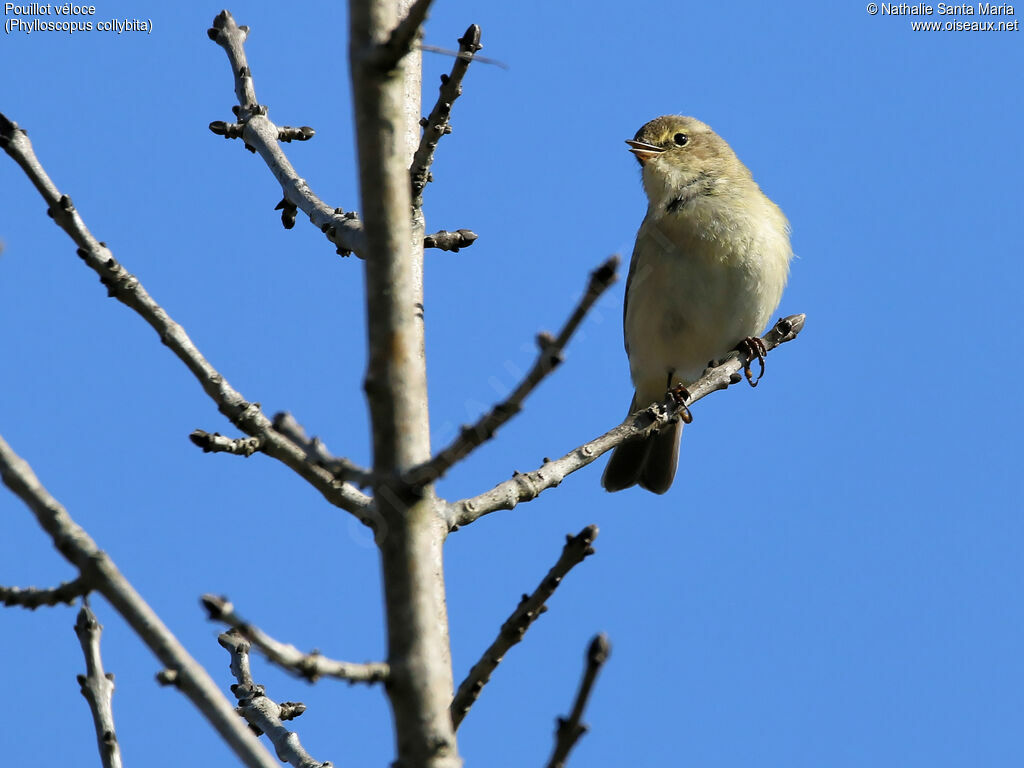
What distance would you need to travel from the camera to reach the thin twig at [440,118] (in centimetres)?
381

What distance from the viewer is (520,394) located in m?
1.74

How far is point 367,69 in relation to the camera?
191 centimetres

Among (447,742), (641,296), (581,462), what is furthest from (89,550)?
(641,296)

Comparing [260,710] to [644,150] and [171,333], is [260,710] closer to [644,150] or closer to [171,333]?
[171,333]

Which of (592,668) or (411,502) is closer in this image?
(592,668)

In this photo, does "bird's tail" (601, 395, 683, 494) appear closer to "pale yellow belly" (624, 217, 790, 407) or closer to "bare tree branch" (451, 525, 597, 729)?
"pale yellow belly" (624, 217, 790, 407)

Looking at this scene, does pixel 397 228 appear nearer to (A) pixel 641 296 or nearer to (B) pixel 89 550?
(B) pixel 89 550

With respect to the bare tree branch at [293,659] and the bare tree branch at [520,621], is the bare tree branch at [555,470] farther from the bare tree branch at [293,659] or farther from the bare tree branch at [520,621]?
the bare tree branch at [293,659]

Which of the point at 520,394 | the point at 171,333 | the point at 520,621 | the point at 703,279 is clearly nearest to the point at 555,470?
the point at 520,621

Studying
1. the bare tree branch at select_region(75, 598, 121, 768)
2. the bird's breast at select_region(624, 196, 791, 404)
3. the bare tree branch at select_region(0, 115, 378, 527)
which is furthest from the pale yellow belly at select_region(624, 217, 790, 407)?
the bare tree branch at select_region(75, 598, 121, 768)

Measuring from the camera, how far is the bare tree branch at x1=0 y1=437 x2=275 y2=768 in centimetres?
188

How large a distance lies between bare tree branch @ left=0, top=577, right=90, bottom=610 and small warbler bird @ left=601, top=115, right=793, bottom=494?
15.3 feet

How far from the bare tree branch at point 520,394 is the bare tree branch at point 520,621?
621 millimetres

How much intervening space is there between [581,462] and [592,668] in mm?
1780
